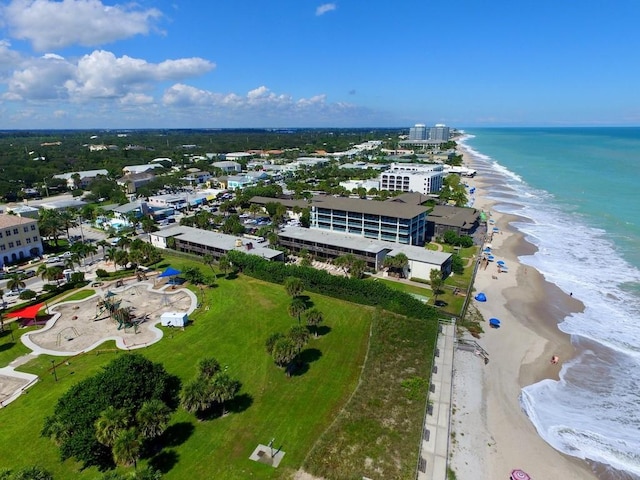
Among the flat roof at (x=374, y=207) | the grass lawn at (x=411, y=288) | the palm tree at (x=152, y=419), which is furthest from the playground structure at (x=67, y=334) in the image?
the flat roof at (x=374, y=207)

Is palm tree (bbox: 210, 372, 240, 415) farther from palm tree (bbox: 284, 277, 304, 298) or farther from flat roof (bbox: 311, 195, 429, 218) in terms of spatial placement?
flat roof (bbox: 311, 195, 429, 218)

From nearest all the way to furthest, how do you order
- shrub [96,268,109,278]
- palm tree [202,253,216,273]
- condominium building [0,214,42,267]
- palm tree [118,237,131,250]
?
shrub [96,268,109,278] < palm tree [202,253,216,273] < palm tree [118,237,131,250] < condominium building [0,214,42,267]

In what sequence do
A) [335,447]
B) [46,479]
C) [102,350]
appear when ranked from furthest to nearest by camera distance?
1. [102,350]
2. [335,447]
3. [46,479]

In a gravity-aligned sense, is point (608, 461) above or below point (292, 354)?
below

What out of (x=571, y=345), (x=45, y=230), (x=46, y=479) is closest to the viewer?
(x=46, y=479)

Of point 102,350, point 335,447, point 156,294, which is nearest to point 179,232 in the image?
point 156,294

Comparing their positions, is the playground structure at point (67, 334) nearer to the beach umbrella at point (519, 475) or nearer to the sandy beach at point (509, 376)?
the sandy beach at point (509, 376)

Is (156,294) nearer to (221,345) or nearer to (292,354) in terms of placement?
(221,345)

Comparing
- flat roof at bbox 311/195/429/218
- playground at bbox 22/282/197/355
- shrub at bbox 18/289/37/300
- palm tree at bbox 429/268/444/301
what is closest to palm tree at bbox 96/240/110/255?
playground at bbox 22/282/197/355
